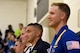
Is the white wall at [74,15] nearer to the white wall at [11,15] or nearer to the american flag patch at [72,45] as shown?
the american flag patch at [72,45]

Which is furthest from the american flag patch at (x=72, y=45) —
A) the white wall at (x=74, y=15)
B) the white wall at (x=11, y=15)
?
the white wall at (x=11, y=15)

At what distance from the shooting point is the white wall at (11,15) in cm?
1049

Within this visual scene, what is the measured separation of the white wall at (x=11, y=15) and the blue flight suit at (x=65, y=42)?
26.6 feet

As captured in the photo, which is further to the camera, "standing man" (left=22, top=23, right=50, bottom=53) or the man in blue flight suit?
"standing man" (left=22, top=23, right=50, bottom=53)

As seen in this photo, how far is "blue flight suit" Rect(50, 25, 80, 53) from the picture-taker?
7.46 ft

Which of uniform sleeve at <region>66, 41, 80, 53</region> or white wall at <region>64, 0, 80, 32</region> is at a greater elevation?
white wall at <region>64, 0, 80, 32</region>

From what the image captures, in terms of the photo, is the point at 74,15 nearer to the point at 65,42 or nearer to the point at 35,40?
the point at 35,40

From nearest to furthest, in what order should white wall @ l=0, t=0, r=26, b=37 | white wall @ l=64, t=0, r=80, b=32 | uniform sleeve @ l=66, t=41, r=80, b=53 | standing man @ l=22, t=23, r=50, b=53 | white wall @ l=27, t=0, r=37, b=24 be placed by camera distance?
1. uniform sleeve @ l=66, t=41, r=80, b=53
2. standing man @ l=22, t=23, r=50, b=53
3. white wall @ l=64, t=0, r=80, b=32
4. white wall @ l=27, t=0, r=37, b=24
5. white wall @ l=0, t=0, r=26, b=37

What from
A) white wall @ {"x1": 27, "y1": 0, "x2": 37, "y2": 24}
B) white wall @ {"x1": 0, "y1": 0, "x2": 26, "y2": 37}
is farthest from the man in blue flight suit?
white wall @ {"x1": 0, "y1": 0, "x2": 26, "y2": 37}

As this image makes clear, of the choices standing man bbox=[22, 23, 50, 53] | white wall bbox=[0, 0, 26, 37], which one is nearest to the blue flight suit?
standing man bbox=[22, 23, 50, 53]

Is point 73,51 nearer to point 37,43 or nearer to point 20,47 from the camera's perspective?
point 37,43

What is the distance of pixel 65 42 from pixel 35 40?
134 centimetres

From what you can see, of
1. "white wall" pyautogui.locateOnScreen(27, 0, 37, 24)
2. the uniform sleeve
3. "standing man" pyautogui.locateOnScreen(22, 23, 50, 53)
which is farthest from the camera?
"white wall" pyautogui.locateOnScreen(27, 0, 37, 24)

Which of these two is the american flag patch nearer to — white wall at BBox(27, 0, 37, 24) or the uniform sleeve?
the uniform sleeve
